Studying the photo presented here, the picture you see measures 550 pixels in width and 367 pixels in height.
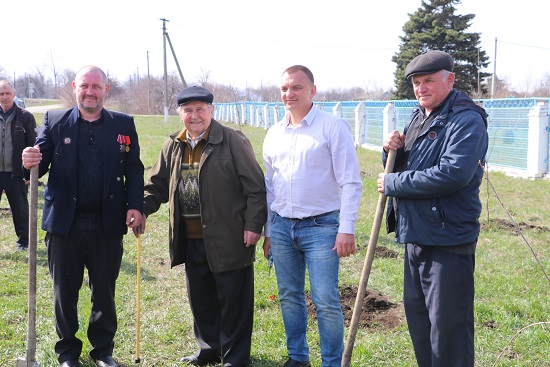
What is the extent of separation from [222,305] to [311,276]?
0.71 metres

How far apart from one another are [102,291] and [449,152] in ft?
8.35

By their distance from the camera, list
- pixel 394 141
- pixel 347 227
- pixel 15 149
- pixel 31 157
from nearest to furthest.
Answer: pixel 394 141
pixel 347 227
pixel 31 157
pixel 15 149

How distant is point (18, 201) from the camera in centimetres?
725

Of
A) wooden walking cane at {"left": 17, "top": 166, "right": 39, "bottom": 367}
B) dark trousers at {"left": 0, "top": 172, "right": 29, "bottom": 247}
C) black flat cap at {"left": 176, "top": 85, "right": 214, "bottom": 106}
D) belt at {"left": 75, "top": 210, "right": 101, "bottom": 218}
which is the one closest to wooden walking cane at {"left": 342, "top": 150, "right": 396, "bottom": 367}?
black flat cap at {"left": 176, "top": 85, "right": 214, "bottom": 106}

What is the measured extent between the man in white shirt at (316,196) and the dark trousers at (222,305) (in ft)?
1.25

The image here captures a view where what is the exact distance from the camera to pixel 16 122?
23.4 feet

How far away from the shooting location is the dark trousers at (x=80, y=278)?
3.84 meters

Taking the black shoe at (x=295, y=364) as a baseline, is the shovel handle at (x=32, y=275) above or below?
above

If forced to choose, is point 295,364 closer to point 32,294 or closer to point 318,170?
point 318,170

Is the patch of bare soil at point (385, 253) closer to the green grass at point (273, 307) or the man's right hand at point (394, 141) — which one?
the green grass at point (273, 307)

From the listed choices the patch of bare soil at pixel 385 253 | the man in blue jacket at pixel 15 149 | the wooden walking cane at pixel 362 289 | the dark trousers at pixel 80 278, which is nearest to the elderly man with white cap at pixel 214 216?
the dark trousers at pixel 80 278

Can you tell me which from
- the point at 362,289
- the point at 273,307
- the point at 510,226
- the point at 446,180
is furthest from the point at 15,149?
the point at 510,226

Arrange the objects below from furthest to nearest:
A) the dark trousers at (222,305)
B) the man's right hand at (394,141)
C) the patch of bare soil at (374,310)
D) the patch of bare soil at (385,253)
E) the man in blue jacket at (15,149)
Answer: the man in blue jacket at (15,149), the patch of bare soil at (385,253), the patch of bare soil at (374,310), the dark trousers at (222,305), the man's right hand at (394,141)

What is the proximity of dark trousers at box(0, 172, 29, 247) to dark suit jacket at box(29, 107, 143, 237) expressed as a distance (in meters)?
3.71
